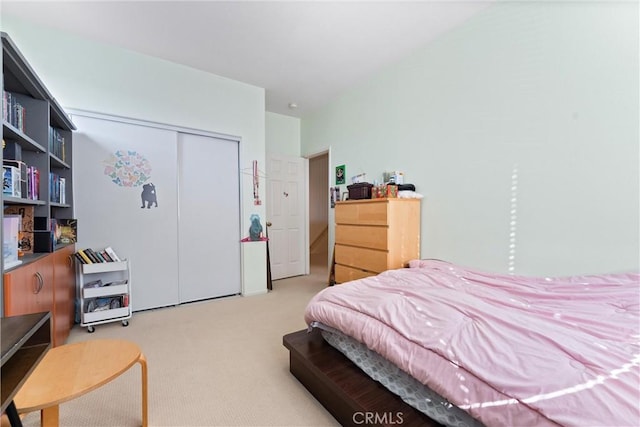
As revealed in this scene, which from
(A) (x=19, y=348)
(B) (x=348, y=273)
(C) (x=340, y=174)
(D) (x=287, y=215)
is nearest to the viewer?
(A) (x=19, y=348)

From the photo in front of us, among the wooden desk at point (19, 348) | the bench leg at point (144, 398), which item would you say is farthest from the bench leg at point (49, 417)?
the wooden desk at point (19, 348)

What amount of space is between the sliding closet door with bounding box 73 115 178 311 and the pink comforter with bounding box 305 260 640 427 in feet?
7.04

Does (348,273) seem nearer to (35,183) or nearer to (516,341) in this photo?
(516,341)

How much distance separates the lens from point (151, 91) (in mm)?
2859

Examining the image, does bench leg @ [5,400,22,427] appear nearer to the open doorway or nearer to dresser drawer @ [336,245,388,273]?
dresser drawer @ [336,245,388,273]

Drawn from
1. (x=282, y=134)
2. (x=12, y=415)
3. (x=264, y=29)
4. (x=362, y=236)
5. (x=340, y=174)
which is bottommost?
(x=12, y=415)

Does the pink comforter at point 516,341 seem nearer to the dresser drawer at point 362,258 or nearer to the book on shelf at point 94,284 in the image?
the dresser drawer at point 362,258

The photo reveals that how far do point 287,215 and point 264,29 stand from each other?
262 cm

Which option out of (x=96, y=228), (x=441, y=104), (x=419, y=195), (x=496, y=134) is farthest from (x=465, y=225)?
(x=96, y=228)

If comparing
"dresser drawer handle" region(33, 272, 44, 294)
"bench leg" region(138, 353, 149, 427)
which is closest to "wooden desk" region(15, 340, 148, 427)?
"bench leg" region(138, 353, 149, 427)

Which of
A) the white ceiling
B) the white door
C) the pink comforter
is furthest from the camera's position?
the white door

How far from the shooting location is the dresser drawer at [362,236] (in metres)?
2.70

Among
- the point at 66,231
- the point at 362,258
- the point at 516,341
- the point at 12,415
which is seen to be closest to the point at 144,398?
the point at 12,415

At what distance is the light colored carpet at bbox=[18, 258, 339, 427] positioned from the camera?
4.46 feet
